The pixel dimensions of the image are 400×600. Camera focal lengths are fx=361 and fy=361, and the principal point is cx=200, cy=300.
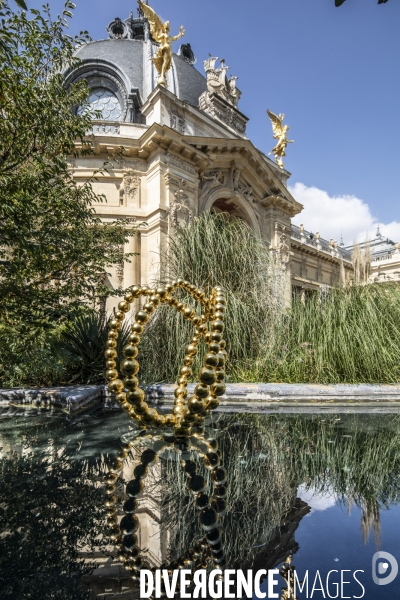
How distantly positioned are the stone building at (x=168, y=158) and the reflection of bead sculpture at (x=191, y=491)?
590 centimetres

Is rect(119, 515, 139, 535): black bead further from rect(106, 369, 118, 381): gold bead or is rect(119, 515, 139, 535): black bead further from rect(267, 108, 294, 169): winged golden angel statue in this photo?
rect(267, 108, 294, 169): winged golden angel statue

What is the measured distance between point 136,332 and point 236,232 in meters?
5.19

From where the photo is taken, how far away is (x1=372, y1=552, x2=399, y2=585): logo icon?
3.62 feet

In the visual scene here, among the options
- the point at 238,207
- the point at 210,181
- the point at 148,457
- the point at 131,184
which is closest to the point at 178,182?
the point at 131,184

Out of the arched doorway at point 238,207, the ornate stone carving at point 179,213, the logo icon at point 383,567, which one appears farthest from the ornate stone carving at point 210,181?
the logo icon at point 383,567

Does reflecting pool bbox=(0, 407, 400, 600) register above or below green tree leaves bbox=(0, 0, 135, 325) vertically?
below

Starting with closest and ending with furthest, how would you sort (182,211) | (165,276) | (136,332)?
(136,332) → (165,276) → (182,211)

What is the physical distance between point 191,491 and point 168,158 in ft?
41.2

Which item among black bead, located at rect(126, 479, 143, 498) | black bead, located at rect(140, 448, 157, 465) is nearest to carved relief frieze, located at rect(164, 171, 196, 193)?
black bead, located at rect(140, 448, 157, 465)

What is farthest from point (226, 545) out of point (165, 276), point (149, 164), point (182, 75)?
point (182, 75)

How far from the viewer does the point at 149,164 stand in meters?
13.1

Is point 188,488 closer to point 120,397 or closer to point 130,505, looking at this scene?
point 130,505

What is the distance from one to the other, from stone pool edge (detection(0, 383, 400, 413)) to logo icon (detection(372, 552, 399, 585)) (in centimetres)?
284

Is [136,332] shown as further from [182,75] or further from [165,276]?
[182,75]
